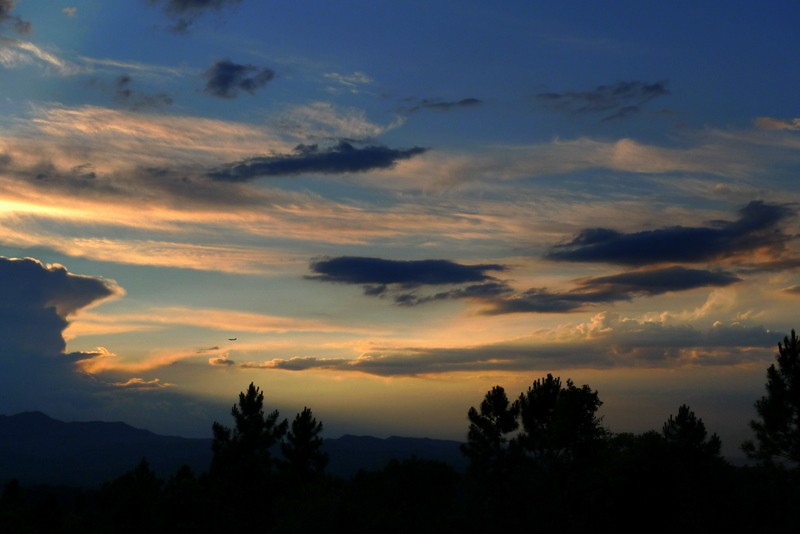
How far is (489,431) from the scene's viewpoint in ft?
289

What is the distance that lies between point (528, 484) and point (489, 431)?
12.9m

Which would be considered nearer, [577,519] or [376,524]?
[376,524]

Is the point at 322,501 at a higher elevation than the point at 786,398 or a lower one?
lower

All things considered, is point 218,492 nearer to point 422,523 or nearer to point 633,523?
point 422,523

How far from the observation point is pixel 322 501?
5375 cm

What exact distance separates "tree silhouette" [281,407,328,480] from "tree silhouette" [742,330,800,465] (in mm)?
49084

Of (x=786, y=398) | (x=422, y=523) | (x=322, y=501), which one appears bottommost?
(x=422, y=523)

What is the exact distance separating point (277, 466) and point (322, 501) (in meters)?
41.1

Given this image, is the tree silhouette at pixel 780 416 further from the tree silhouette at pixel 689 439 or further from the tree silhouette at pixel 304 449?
the tree silhouette at pixel 304 449

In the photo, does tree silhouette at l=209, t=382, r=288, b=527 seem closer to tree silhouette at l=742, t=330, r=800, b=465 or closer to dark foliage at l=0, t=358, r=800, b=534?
dark foliage at l=0, t=358, r=800, b=534

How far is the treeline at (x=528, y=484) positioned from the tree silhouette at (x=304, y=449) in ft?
0.41

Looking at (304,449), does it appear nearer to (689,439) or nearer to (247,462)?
(247,462)

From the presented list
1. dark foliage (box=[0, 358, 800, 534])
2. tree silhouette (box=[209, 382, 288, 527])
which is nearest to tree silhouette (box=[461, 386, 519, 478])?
Answer: dark foliage (box=[0, 358, 800, 534])

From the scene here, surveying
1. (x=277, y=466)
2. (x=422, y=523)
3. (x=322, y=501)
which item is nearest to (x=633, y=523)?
(x=322, y=501)
